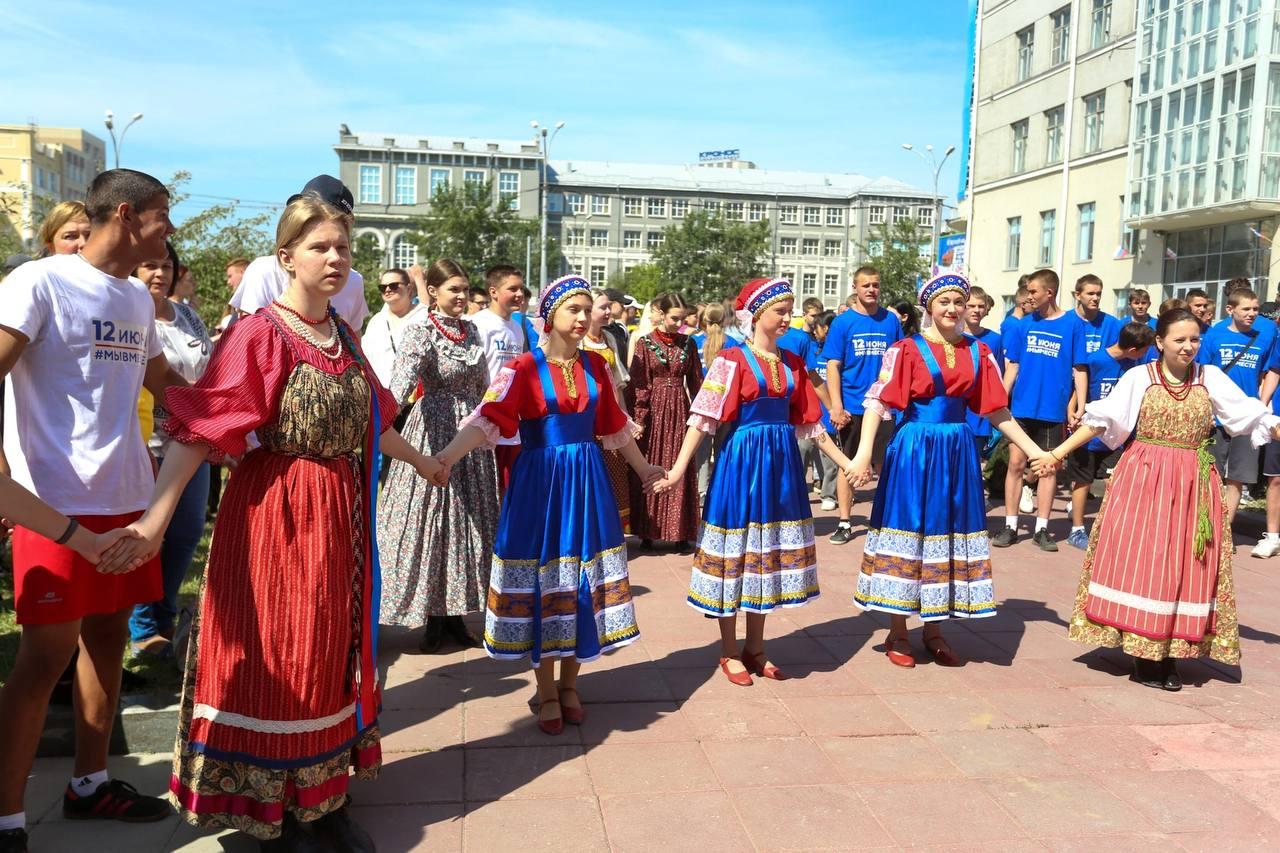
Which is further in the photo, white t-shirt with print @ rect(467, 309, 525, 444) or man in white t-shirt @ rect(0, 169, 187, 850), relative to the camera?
white t-shirt with print @ rect(467, 309, 525, 444)

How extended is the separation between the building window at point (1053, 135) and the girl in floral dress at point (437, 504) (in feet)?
96.3

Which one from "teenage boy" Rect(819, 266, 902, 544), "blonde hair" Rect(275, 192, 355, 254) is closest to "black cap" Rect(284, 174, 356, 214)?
"blonde hair" Rect(275, 192, 355, 254)

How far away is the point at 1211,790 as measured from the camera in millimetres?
4195

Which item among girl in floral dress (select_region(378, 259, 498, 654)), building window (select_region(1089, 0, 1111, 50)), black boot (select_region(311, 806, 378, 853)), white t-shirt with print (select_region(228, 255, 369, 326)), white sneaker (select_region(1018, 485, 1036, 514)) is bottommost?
black boot (select_region(311, 806, 378, 853))

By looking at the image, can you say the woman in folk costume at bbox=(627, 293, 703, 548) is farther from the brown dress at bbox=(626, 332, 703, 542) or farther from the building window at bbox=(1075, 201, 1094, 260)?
the building window at bbox=(1075, 201, 1094, 260)

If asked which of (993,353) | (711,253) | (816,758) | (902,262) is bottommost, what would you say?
(816,758)

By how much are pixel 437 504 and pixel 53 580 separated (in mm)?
2498

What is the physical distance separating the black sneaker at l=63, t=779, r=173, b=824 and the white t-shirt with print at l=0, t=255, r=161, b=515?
1.01 metres

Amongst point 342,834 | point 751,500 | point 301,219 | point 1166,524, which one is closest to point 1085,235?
point 1166,524

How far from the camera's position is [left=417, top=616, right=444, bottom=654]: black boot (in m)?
5.87

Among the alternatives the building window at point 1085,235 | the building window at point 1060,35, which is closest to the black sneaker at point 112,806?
the building window at point 1085,235

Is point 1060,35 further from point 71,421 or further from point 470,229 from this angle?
point 470,229

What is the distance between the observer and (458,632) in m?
5.98

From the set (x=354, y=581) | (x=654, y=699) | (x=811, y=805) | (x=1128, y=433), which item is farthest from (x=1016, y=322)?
(x=354, y=581)
